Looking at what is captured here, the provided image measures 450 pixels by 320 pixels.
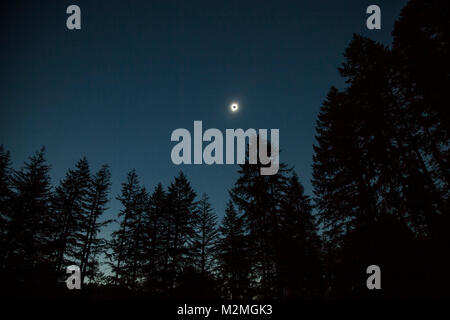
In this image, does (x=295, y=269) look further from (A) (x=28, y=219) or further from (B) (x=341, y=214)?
(A) (x=28, y=219)

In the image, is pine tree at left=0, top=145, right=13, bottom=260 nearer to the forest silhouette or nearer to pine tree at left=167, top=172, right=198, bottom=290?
the forest silhouette

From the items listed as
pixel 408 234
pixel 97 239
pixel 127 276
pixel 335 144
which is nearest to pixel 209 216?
pixel 127 276

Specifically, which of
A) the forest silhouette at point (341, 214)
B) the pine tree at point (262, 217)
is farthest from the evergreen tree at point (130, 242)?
the pine tree at point (262, 217)

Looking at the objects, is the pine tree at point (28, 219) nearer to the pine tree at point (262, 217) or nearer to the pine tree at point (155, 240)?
the pine tree at point (155, 240)

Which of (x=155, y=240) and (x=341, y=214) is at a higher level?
(x=341, y=214)

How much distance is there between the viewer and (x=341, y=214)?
13.2 meters

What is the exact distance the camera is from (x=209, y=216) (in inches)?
1057

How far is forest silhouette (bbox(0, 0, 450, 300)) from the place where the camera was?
969cm

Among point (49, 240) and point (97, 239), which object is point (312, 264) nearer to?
point (97, 239)

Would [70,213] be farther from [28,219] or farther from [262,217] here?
[262,217]

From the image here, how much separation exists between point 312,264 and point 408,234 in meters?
6.35

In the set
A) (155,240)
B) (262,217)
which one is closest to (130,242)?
(155,240)

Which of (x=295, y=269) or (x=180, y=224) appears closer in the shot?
(x=295, y=269)

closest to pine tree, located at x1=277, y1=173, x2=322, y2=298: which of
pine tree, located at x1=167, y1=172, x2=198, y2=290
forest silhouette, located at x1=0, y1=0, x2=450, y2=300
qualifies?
forest silhouette, located at x1=0, y1=0, x2=450, y2=300
